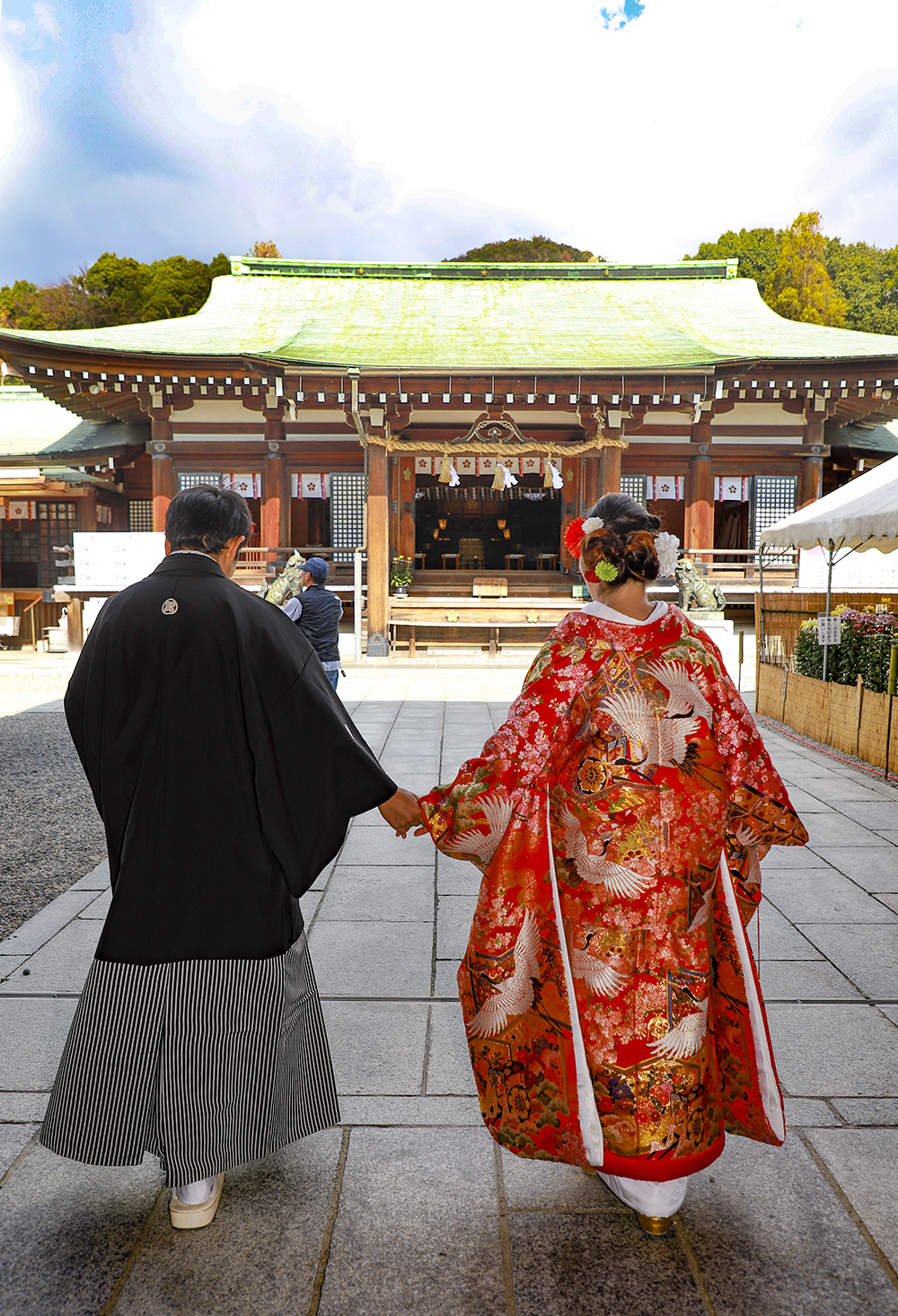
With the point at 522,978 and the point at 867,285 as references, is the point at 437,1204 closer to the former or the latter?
the point at 522,978

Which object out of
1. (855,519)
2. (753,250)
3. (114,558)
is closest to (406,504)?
(114,558)

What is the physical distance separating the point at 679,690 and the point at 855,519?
4899mm

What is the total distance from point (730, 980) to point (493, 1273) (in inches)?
28.3

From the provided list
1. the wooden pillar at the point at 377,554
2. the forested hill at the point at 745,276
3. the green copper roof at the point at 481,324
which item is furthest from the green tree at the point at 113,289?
the wooden pillar at the point at 377,554

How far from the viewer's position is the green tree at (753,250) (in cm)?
3203

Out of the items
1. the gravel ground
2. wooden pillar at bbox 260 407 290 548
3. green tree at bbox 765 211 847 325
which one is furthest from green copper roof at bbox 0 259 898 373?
green tree at bbox 765 211 847 325

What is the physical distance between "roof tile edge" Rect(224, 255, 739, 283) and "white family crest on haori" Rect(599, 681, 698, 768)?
16484 mm

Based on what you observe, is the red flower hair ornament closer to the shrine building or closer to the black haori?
the black haori

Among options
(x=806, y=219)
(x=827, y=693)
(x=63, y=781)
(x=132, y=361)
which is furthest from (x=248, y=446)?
(x=806, y=219)

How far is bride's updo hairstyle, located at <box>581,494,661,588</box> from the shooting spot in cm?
170

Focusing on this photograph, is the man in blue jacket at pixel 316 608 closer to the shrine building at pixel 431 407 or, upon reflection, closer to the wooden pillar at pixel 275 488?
the shrine building at pixel 431 407

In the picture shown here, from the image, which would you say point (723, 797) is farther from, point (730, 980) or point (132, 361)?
point (132, 361)

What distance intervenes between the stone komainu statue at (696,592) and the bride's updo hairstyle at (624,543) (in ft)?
30.5

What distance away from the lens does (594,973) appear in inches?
63.6
